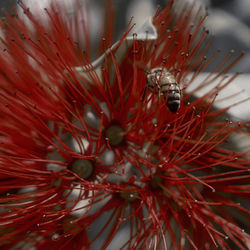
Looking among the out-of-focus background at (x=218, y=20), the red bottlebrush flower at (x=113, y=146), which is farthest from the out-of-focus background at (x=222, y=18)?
the red bottlebrush flower at (x=113, y=146)

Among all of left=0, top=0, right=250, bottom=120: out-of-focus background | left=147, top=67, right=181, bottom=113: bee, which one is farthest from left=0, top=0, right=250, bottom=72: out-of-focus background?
left=147, top=67, right=181, bottom=113: bee

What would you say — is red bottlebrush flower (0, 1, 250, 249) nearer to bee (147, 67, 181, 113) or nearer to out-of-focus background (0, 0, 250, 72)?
bee (147, 67, 181, 113)

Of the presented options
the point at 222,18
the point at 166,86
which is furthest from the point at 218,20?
the point at 166,86

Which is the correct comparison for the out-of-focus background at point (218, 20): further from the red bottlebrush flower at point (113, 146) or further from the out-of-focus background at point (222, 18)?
the red bottlebrush flower at point (113, 146)

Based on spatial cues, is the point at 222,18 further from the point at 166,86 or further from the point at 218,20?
the point at 166,86

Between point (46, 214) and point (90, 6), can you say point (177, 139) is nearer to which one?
point (46, 214)

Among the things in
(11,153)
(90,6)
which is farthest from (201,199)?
(90,6)

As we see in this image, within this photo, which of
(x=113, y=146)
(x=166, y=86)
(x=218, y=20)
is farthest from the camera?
(x=218, y=20)
